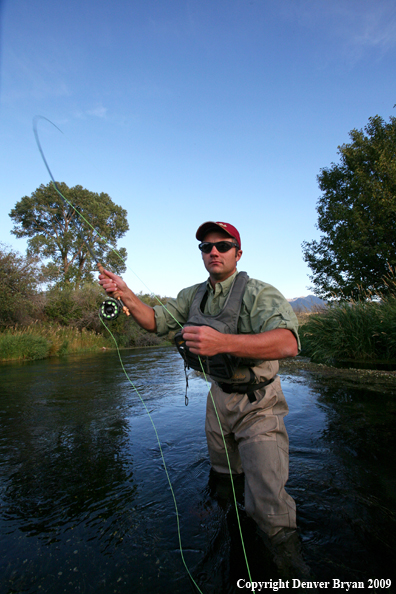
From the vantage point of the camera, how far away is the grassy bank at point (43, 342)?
1237 centimetres

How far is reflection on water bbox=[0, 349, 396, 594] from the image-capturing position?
181 centimetres

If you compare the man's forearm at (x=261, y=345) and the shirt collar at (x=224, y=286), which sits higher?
the shirt collar at (x=224, y=286)

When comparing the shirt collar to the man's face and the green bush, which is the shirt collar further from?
the green bush

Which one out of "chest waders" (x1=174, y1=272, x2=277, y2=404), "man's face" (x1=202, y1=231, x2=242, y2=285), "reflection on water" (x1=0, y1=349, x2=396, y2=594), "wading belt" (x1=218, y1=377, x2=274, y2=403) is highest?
"man's face" (x1=202, y1=231, x2=242, y2=285)

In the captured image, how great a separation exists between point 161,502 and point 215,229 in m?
2.16

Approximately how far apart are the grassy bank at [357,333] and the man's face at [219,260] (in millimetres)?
6648

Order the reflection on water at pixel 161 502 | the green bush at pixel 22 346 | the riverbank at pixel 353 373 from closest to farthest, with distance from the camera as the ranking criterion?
the reflection on water at pixel 161 502, the riverbank at pixel 353 373, the green bush at pixel 22 346

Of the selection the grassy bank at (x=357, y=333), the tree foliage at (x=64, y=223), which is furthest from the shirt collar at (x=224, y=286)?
the tree foliage at (x=64, y=223)

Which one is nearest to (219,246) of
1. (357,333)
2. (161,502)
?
(161,502)

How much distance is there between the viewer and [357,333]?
878 centimetres

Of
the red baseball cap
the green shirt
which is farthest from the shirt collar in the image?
the red baseball cap

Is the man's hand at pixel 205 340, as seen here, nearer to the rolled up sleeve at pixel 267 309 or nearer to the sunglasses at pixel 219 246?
the rolled up sleeve at pixel 267 309

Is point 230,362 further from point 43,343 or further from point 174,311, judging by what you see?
point 43,343

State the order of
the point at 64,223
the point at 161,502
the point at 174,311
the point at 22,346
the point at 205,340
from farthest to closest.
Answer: the point at 64,223
the point at 22,346
the point at 174,311
the point at 161,502
the point at 205,340
